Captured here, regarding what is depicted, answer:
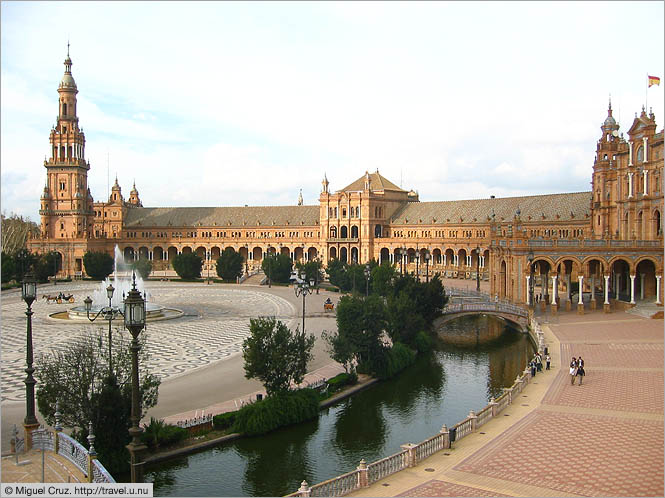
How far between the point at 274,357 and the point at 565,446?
1264cm

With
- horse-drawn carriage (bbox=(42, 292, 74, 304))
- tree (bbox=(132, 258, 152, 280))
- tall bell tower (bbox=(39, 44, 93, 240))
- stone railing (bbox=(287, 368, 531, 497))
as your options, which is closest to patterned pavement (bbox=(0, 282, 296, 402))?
horse-drawn carriage (bbox=(42, 292, 74, 304))

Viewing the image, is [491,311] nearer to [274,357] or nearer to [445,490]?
[274,357]

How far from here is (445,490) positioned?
19.5 meters

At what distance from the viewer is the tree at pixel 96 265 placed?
3799 inches

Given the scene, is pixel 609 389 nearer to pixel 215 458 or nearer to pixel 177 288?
pixel 215 458

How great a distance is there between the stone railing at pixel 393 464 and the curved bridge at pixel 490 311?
2782 cm

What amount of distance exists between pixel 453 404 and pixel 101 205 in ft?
340

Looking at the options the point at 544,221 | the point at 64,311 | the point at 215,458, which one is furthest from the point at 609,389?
the point at 544,221

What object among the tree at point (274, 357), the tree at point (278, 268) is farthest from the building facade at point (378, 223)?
the tree at point (274, 357)

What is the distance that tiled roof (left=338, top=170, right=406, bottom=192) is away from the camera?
113 metres

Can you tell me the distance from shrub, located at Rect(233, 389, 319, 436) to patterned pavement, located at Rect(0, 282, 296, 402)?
299 inches

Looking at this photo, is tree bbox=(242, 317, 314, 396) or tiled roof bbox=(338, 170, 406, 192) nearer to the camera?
tree bbox=(242, 317, 314, 396)

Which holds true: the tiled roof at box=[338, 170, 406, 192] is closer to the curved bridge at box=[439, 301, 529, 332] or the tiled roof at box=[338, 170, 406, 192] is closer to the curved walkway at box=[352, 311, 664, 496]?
the curved bridge at box=[439, 301, 529, 332]

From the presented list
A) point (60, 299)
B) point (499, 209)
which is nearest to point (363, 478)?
point (60, 299)
